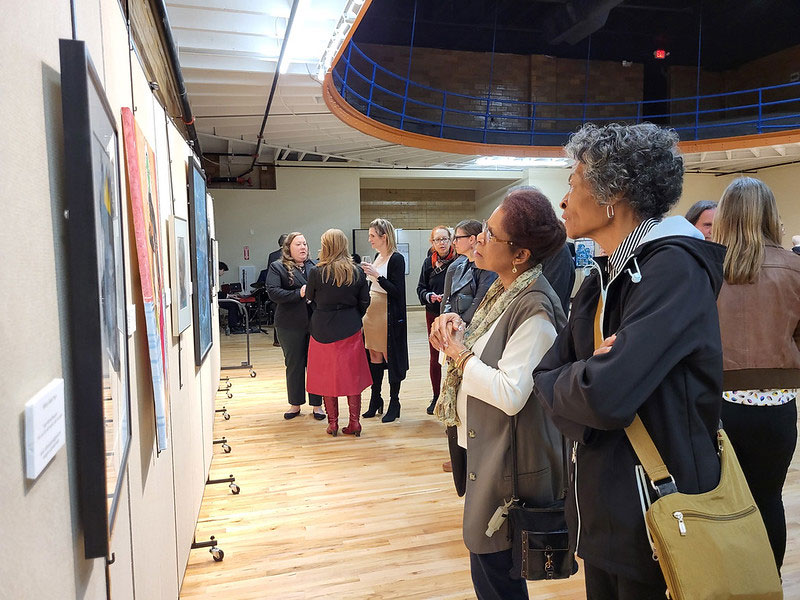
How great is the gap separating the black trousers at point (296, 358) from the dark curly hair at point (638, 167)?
4.26 meters

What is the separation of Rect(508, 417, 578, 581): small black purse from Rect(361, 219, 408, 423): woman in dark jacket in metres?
3.34

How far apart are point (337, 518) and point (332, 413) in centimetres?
153

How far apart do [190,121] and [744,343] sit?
6.07 metres

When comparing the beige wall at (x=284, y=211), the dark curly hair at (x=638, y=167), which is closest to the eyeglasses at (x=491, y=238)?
the dark curly hair at (x=638, y=167)

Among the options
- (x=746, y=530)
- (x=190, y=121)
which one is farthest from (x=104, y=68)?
(x=190, y=121)

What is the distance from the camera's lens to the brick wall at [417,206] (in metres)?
17.4

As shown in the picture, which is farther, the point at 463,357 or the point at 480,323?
the point at 480,323

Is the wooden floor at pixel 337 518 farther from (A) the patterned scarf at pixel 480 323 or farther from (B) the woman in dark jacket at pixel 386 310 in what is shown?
(A) the patterned scarf at pixel 480 323

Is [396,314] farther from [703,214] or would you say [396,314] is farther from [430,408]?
[703,214]

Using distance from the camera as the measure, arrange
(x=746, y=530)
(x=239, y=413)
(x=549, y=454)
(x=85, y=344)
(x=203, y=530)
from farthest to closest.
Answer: (x=239, y=413) < (x=203, y=530) < (x=549, y=454) < (x=746, y=530) < (x=85, y=344)

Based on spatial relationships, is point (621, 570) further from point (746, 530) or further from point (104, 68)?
point (104, 68)

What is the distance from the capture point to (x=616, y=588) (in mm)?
1446

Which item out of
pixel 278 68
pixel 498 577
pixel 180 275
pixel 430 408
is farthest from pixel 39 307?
pixel 278 68

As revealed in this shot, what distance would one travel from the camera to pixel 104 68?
138cm
